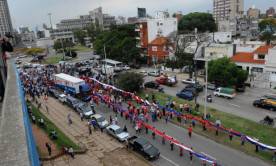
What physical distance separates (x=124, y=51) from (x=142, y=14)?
185 ft

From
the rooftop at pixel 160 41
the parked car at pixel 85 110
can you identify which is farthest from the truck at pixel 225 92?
the rooftop at pixel 160 41

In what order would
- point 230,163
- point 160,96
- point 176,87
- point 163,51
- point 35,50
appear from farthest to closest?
point 35,50 → point 163,51 → point 176,87 → point 160,96 → point 230,163

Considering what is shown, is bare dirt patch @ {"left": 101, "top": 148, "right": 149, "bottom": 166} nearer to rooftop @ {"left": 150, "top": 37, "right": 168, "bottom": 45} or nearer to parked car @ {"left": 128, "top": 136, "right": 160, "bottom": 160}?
parked car @ {"left": 128, "top": 136, "right": 160, "bottom": 160}

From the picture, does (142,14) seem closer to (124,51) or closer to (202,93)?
(124,51)

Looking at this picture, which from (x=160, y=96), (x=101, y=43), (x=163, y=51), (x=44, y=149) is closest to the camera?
(x=44, y=149)

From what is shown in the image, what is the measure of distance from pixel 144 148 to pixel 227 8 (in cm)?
13069

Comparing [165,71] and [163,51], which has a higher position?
[163,51]

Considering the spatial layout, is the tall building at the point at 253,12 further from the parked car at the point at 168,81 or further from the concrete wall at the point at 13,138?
the concrete wall at the point at 13,138

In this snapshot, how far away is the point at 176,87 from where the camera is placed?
1458 inches

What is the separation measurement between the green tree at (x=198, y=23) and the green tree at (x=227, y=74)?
49.2 meters

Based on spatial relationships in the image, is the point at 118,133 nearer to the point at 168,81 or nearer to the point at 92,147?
the point at 92,147

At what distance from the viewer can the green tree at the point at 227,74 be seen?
31781mm

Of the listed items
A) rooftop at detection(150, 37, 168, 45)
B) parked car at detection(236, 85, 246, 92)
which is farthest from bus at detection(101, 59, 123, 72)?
parked car at detection(236, 85, 246, 92)

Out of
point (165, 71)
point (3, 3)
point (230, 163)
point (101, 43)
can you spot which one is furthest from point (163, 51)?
point (3, 3)
